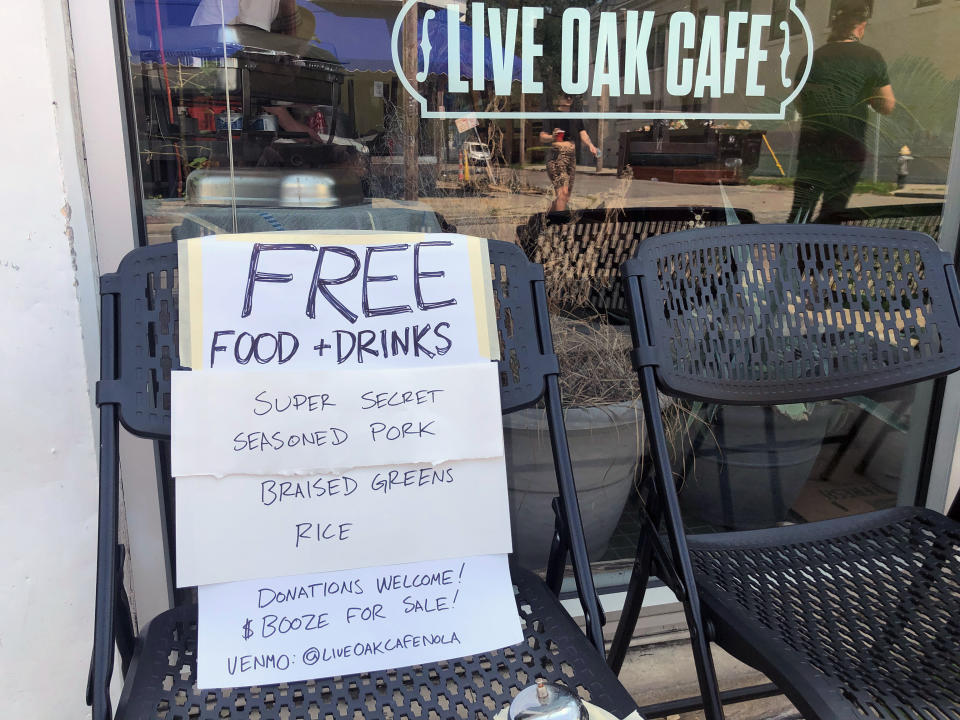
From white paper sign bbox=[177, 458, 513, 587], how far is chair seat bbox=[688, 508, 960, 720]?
1.23 ft

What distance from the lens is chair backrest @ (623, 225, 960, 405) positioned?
1181 mm

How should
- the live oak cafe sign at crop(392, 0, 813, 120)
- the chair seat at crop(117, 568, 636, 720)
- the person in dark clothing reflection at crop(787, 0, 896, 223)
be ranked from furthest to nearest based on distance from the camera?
the person in dark clothing reflection at crop(787, 0, 896, 223) < the live oak cafe sign at crop(392, 0, 813, 120) < the chair seat at crop(117, 568, 636, 720)

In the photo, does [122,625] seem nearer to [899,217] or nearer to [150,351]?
[150,351]

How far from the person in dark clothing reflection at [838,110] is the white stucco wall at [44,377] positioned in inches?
61.9

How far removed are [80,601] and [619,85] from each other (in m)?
1.51

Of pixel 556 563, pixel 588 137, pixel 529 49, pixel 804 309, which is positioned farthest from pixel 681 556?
pixel 529 49

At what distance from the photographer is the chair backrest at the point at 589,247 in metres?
1.70

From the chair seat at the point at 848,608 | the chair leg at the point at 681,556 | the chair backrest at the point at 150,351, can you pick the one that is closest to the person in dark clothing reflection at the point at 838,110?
the chair seat at the point at 848,608

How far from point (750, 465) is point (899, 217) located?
0.76 metres

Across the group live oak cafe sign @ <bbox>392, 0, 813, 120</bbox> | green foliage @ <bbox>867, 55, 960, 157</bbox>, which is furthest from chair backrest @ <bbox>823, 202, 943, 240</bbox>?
live oak cafe sign @ <bbox>392, 0, 813, 120</bbox>

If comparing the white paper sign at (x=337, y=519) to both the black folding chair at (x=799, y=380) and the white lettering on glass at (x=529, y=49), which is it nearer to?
the black folding chair at (x=799, y=380)

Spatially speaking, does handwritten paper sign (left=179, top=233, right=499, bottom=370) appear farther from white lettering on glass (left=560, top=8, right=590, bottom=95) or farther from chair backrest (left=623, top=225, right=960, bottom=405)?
white lettering on glass (left=560, top=8, right=590, bottom=95)

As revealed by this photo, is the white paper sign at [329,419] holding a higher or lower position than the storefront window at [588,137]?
lower

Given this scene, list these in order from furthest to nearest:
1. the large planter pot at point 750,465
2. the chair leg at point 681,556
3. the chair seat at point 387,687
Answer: the large planter pot at point 750,465 < the chair leg at point 681,556 < the chair seat at point 387,687
